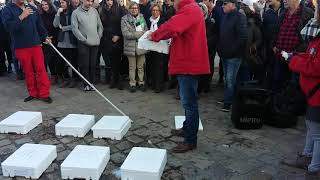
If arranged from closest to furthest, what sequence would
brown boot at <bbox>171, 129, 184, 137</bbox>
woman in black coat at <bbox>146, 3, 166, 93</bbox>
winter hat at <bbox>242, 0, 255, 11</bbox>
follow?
brown boot at <bbox>171, 129, 184, 137</bbox>, winter hat at <bbox>242, 0, 255, 11</bbox>, woman in black coat at <bbox>146, 3, 166, 93</bbox>

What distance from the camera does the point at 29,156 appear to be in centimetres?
415

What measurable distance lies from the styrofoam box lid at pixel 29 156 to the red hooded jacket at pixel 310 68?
9.68 feet

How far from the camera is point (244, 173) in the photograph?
13.4 ft

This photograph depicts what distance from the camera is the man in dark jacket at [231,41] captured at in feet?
18.9

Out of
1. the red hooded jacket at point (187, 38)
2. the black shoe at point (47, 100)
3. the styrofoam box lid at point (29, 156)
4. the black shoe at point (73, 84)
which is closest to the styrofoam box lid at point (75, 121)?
the styrofoam box lid at point (29, 156)

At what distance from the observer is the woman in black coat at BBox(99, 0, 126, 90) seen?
7402 mm

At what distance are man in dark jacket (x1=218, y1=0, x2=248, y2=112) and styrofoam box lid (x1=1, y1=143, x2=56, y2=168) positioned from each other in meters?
3.22

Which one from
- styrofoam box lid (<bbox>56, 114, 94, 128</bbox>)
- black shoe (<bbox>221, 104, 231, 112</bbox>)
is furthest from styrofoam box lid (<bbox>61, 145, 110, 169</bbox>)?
black shoe (<bbox>221, 104, 231, 112</bbox>)

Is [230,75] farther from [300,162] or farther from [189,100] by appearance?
[300,162]

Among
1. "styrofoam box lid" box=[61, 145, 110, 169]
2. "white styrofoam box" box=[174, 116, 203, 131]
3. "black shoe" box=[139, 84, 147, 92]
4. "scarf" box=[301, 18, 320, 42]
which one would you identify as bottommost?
"white styrofoam box" box=[174, 116, 203, 131]

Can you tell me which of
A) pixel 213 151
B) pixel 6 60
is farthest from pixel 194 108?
pixel 6 60

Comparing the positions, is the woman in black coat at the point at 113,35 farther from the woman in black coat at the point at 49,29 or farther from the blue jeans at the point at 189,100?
the blue jeans at the point at 189,100

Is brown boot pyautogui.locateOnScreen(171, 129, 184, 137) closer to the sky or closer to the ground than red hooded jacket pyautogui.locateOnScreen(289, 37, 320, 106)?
closer to the ground

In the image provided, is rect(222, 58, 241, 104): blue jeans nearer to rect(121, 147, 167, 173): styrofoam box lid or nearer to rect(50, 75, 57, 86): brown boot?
rect(121, 147, 167, 173): styrofoam box lid
